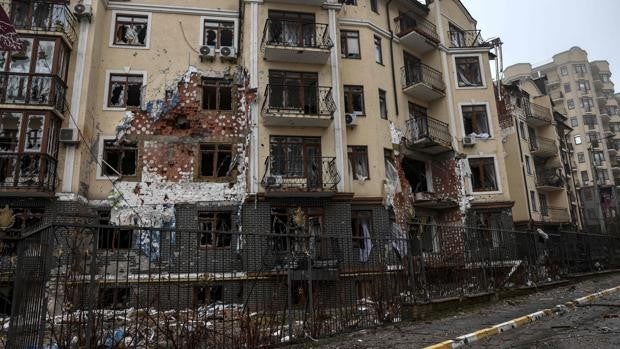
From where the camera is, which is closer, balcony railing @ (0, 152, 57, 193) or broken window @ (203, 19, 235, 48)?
balcony railing @ (0, 152, 57, 193)

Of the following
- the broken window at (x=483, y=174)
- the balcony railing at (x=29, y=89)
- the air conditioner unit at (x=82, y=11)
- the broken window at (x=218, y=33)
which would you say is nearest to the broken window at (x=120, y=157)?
the balcony railing at (x=29, y=89)

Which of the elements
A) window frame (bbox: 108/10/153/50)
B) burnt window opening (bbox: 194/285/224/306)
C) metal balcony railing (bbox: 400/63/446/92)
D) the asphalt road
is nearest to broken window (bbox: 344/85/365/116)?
metal balcony railing (bbox: 400/63/446/92)

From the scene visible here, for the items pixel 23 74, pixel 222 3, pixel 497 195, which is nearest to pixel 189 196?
pixel 23 74

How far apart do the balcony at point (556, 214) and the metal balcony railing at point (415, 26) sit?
1845cm

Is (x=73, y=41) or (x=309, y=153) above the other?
(x=73, y=41)

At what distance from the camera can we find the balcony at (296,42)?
20.7 meters

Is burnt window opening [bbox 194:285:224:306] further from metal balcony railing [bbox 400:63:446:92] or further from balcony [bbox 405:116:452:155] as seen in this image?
metal balcony railing [bbox 400:63:446:92]

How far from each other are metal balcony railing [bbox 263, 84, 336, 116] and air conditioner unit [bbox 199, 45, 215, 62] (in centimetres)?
333

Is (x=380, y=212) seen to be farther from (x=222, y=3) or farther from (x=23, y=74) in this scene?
(x=23, y=74)

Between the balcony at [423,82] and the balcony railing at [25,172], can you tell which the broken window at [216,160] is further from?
the balcony at [423,82]

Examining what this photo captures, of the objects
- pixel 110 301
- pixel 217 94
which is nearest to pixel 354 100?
pixel 217 94

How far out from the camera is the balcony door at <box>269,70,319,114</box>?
68.0 feet

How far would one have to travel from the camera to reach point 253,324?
7770mm

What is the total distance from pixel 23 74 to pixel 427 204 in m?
20.4
